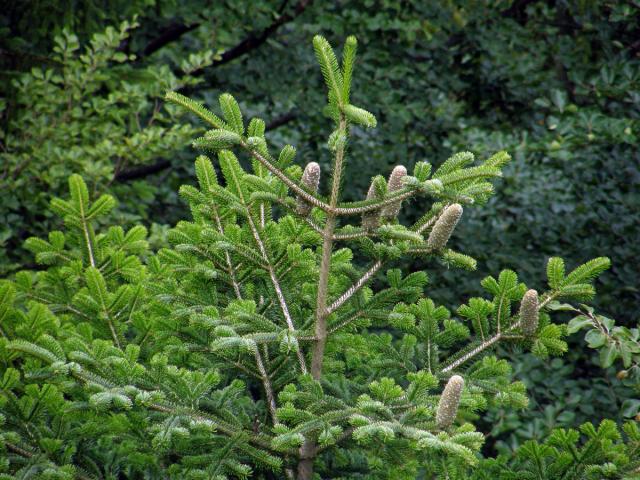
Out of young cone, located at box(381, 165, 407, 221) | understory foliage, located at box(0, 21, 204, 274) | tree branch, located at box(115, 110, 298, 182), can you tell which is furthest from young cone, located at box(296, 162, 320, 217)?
tree branch, located at box(115, 110, 298, 182)

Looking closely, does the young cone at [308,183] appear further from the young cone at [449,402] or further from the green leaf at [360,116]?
the young cone at [449,402]

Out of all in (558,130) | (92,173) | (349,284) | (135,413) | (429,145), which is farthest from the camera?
(429,145)

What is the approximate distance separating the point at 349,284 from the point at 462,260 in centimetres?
37

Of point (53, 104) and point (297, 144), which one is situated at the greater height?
point (53, 104)

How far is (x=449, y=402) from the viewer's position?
6.48 feet

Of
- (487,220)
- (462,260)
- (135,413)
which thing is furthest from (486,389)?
(487,220)

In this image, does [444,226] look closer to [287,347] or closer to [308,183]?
[308,183]

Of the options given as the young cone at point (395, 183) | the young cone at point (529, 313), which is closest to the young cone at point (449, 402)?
the young cone at point (529, 313)

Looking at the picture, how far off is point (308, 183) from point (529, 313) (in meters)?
0.69

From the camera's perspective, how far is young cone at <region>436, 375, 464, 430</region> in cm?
196

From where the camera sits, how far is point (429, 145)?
595 centimetres

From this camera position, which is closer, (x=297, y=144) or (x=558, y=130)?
(x=558, y=130)

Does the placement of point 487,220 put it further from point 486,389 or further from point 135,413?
point 135,413

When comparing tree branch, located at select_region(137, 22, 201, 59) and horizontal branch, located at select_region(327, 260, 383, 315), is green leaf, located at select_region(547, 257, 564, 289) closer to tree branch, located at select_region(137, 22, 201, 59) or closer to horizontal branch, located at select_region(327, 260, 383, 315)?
horizontal branch, located at select_region(327, 260, 383, 315)
